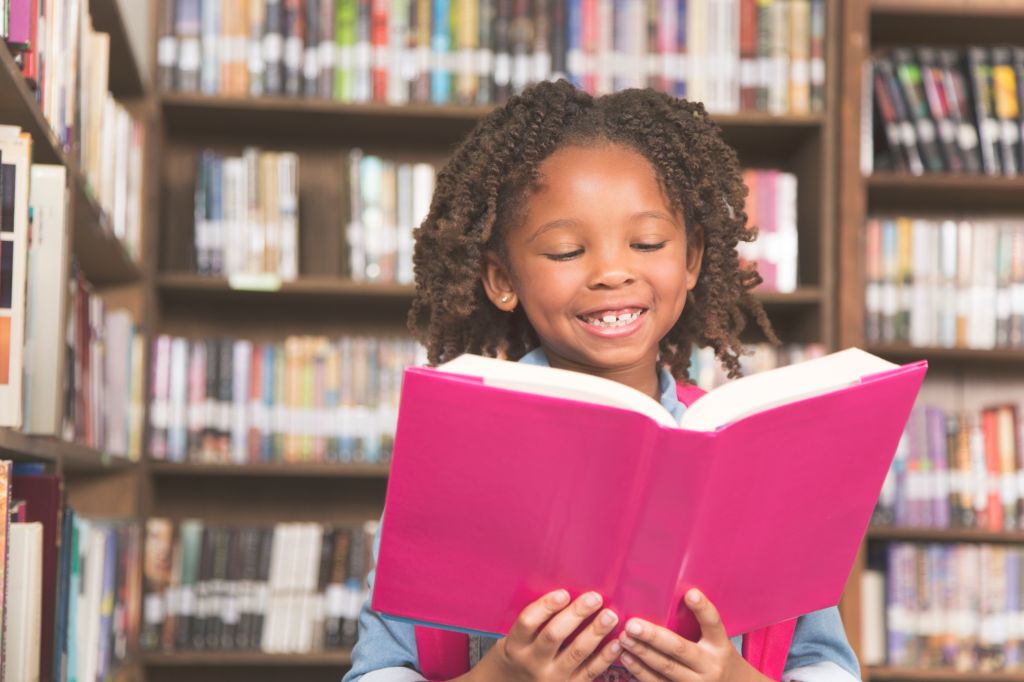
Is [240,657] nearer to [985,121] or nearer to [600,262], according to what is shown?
[600,262]

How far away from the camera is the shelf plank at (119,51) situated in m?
2.19

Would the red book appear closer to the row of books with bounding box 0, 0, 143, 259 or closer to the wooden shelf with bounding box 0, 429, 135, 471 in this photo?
the wooden shelf with bounding box 0, 429, 135, 471

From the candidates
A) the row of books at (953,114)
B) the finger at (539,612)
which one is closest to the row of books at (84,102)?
the finger at (539,612)

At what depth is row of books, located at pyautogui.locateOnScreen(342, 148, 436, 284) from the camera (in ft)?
8.73

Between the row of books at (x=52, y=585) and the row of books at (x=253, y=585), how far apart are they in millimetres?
384

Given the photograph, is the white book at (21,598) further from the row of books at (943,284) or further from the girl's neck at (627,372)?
the row of books at (943,284)

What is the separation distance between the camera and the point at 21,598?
138 cm

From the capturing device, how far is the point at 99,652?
2.00 meters

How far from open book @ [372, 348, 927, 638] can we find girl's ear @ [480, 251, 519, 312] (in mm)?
373

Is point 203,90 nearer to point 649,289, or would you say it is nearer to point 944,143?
point 944,143

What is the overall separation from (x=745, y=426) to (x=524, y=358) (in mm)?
407

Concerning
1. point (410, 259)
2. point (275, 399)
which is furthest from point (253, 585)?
point (410, 259)

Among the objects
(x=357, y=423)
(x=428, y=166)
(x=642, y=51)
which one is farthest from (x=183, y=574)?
(x=642, y=51)

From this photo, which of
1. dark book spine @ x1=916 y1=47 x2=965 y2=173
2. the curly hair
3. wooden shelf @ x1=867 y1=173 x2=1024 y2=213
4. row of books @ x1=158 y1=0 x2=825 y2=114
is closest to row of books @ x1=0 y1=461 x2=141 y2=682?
the curly hair
